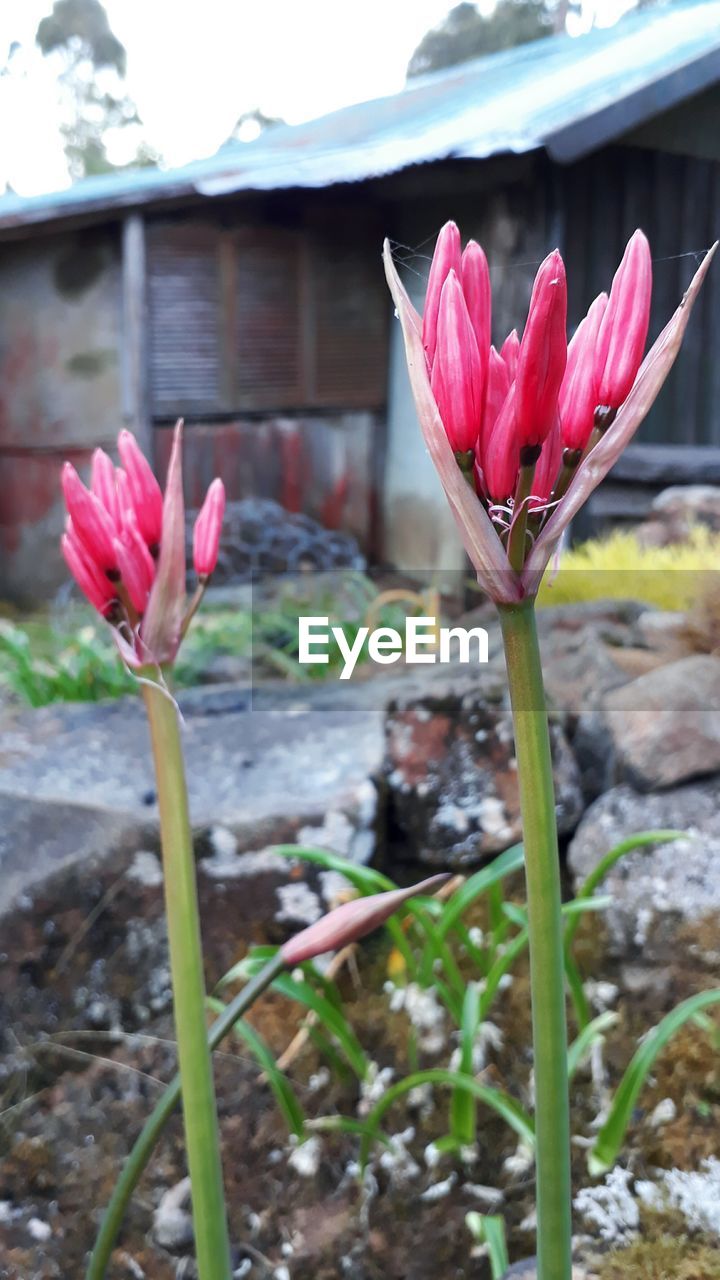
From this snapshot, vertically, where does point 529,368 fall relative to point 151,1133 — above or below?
above

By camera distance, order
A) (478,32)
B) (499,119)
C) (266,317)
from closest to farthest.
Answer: (499,119), (266,317), (478,32)

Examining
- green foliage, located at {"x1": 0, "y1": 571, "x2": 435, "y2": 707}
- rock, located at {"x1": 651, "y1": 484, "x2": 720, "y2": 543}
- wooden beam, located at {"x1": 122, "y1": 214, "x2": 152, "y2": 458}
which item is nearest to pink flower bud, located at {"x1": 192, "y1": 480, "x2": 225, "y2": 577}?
green foliage, located at {"x1": 0, "y1": 571, "x2": 435, "y2": 707}

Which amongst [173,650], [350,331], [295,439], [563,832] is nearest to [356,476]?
[295,439]

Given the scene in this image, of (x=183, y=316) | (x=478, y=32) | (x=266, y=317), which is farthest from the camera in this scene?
(x=478, y=32)

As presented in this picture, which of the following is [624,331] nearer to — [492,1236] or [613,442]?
[613,442]

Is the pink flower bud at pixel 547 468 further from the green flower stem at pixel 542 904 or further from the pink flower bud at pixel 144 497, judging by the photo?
the pink flower bud at pixel 144 497

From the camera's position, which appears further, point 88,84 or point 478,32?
point 88,84

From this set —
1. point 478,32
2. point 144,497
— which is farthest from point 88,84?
point 144,497

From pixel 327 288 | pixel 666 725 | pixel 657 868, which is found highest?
pixel 327 288

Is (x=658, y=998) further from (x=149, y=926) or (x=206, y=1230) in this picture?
(x=206, y=1230)
